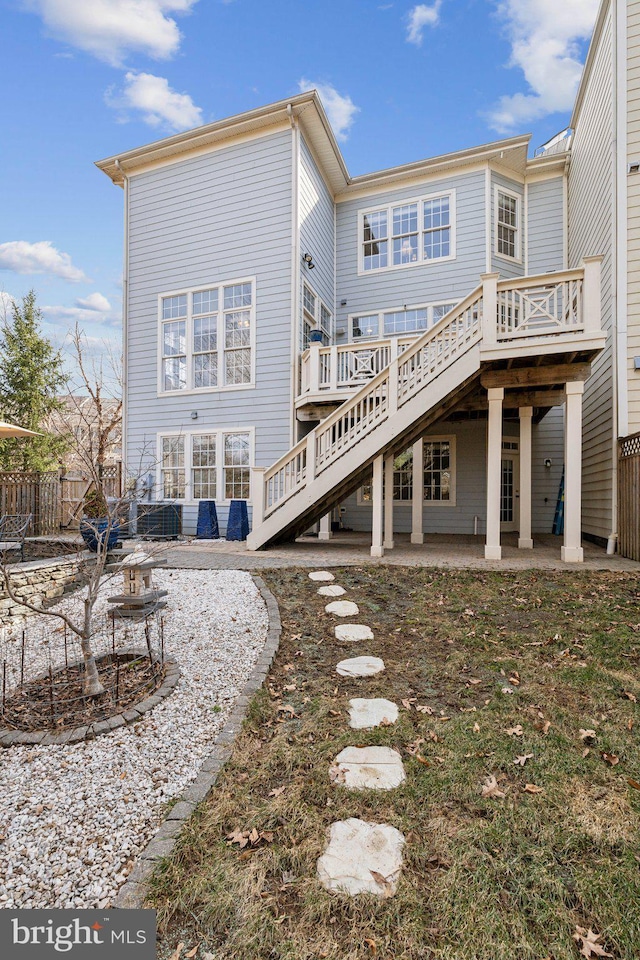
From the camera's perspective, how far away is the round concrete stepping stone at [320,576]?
18.5 feet

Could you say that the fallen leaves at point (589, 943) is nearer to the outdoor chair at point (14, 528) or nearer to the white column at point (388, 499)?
the white column at point (388, 499)

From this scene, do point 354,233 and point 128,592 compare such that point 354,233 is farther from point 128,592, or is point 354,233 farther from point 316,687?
point 316,687

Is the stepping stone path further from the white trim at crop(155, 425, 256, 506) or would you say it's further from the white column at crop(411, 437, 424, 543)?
the white trim at crop(155, 425, 256, 506)

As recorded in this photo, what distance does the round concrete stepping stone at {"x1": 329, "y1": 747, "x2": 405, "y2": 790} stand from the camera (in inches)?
86.4

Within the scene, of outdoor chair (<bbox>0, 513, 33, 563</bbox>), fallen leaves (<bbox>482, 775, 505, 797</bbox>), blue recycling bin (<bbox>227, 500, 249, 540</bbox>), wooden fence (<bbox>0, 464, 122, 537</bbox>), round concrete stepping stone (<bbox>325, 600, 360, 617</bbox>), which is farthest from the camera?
wooden fence (<bbox>0, 464, 122, 537</bbox>)

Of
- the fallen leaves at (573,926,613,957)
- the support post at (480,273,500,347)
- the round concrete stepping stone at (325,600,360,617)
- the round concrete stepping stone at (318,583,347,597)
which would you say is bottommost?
the fallen leaves at (573,926,613,957)

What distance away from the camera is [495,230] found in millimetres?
10523

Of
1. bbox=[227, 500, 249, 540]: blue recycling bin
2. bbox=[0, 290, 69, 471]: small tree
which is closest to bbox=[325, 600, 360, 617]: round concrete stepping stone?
bbox=[227, 500, 249, 540]: blue recycling bin

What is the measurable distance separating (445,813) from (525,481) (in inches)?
259

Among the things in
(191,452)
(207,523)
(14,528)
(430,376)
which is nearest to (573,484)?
(430,376)

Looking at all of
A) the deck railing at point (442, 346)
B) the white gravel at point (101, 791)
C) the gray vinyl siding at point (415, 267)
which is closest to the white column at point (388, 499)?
the deck railing at point (442, 346)

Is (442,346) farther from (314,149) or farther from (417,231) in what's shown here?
(314,149)

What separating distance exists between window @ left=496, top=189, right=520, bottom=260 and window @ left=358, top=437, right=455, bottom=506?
4.73m

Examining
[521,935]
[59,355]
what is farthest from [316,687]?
[59,355]
